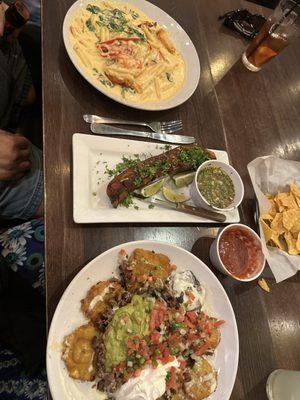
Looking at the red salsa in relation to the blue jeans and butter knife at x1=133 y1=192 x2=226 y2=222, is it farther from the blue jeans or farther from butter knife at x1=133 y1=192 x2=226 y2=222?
the blue jeans

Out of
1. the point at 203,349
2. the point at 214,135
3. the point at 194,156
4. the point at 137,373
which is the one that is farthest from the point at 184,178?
the point at 137,373

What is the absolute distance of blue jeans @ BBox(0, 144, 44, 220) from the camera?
1565 mm

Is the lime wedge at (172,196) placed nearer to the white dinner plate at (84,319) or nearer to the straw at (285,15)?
the white dinner plate at (84,319)

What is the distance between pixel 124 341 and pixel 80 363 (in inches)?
5.6

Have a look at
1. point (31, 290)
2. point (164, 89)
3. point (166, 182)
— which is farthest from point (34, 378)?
point (164, 89)

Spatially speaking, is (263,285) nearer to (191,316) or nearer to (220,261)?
(220,261)

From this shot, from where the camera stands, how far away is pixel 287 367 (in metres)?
1.26

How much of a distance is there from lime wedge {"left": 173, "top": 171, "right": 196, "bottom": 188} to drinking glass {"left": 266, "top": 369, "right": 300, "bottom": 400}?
795mm

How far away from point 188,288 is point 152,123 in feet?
2.53

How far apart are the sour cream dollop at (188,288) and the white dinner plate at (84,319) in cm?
4

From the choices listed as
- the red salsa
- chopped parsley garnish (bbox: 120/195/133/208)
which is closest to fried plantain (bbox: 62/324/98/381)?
chopped parsley garnish (bbox: 120/195/133/208)

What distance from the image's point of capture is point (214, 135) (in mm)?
1640

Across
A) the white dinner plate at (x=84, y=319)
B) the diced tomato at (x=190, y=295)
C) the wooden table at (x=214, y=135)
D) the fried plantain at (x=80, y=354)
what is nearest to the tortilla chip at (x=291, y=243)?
the wooden table at (x=214, y=135)

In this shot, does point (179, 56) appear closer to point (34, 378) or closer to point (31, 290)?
point (31, 290)
